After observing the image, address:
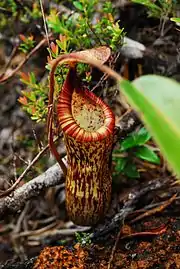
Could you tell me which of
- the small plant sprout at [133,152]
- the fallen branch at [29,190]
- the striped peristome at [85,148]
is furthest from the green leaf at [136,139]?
the striped peristome at [85,148]

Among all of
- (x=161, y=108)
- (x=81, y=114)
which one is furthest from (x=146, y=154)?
(x=161, y=108)

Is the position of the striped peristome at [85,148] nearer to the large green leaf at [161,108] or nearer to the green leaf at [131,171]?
the green leaf at [131,171]

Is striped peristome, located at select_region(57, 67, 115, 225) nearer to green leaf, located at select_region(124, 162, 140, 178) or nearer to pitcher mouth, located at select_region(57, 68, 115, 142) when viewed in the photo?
pitcher mouth, located at select_region(57, 68, 115, 142)

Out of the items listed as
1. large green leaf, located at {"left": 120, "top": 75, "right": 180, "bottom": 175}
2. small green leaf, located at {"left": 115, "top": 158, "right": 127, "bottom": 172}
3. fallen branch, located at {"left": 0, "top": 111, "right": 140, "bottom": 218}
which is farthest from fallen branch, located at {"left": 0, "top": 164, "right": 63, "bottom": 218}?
large green leaf, located at {"left": 120, "top": 75, "right": 180, "bottom": 175}

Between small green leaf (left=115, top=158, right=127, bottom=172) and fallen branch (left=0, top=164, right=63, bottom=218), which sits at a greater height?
fallen branch (left=0, top=164, right=63, bottom=218)

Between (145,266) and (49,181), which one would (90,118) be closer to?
(49,181)

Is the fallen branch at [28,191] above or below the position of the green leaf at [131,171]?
above

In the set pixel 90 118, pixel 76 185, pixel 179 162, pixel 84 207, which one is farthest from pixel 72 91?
pixel 179 162
